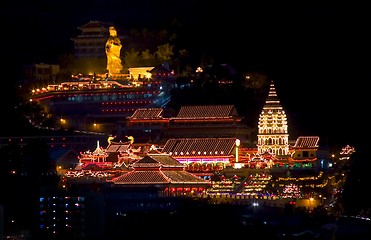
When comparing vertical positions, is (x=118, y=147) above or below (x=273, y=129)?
below

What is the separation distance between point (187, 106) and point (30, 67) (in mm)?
11898

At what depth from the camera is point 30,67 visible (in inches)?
3435

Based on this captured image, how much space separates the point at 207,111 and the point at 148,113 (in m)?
2.30

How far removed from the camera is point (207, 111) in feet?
250

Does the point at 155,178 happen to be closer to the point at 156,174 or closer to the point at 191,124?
the point at 156,174

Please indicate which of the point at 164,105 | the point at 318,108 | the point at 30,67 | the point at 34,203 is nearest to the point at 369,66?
the point at 318,108

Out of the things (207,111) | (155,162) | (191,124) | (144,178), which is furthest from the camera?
(207,111)

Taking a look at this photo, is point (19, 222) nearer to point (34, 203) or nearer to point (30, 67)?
point (34, 203)

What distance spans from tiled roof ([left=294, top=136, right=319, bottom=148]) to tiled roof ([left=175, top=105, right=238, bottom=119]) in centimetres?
418

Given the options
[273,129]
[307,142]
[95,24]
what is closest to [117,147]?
[273,129]

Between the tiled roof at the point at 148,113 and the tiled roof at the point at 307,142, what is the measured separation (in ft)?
21.8

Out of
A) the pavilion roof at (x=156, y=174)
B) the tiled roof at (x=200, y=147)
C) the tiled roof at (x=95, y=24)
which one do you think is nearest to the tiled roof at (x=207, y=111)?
the tiled roof at (x=200, y=147)

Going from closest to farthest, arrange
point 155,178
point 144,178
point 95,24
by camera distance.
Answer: point 155,178, point 144,178, point 95,24

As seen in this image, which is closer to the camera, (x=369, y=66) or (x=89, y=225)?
(x=89, y=225)
